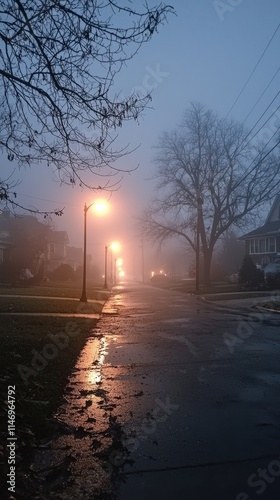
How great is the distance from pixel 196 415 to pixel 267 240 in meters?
48.3

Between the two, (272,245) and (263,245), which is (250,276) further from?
(263,245)

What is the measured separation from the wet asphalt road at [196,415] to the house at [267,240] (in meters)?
40.4

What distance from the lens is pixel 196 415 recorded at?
5.04 m

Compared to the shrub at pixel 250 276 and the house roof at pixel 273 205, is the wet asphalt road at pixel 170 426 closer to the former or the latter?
the shrub at pixel 250 276

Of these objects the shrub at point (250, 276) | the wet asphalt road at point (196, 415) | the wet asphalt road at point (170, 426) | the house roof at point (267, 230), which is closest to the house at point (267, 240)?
the house roof at point (267, 230)

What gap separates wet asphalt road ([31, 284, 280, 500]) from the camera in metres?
3.44

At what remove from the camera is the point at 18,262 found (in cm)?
4488

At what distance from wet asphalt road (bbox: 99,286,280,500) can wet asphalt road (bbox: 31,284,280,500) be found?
0.01 meters

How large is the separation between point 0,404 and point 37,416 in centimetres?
43

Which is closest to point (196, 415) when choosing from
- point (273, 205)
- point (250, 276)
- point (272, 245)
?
point (250, 276)

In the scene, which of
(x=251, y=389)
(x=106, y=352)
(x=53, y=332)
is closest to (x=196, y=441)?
(x=251, y=389)

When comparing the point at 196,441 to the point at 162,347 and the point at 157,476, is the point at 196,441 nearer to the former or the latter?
the point at 157,476

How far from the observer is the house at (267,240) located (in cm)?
4931

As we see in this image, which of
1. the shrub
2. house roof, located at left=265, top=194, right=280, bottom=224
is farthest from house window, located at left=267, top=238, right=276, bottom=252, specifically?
the shrub
